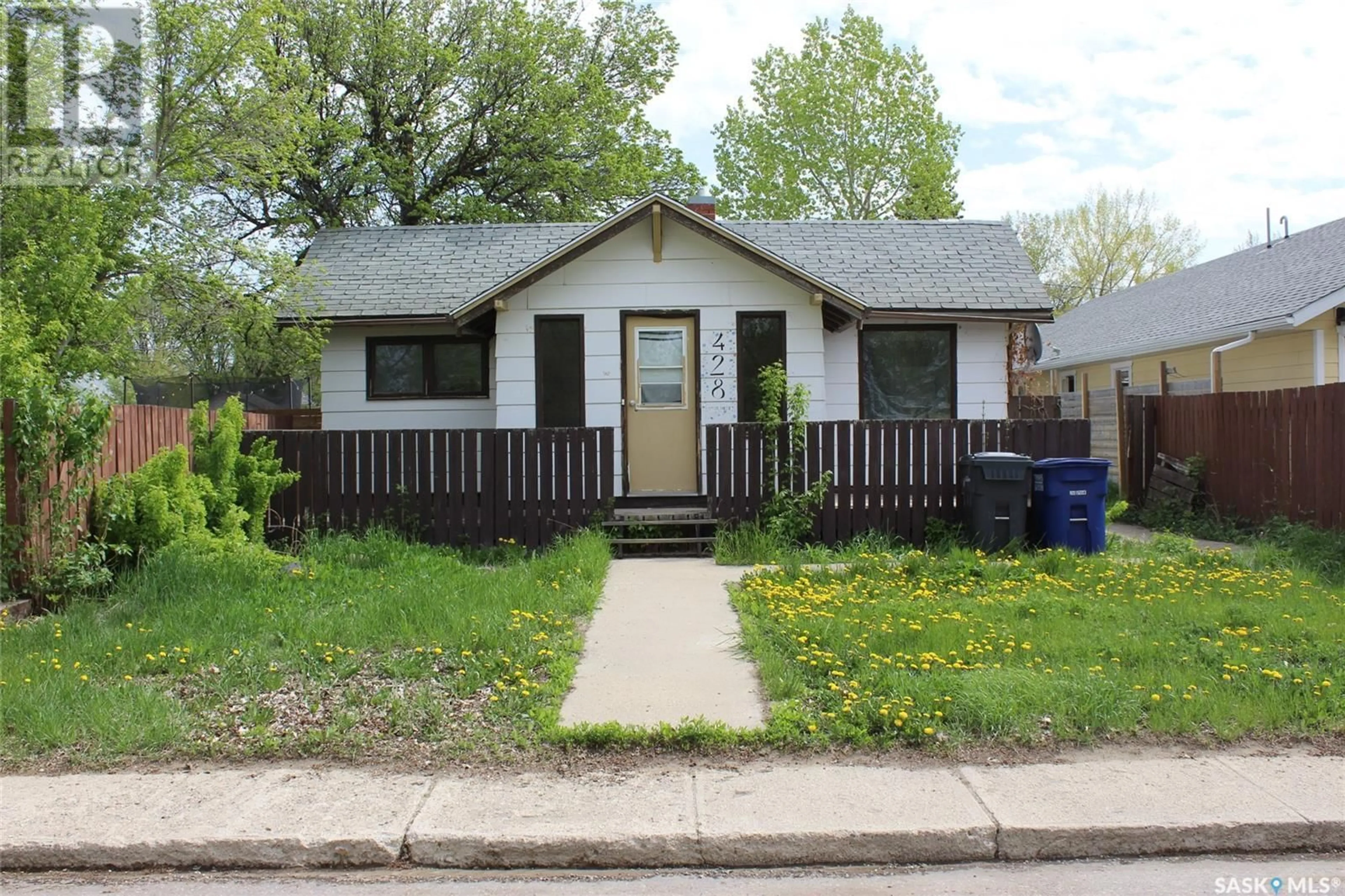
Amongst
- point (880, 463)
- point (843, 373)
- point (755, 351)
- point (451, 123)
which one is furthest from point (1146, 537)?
point (451, 123)

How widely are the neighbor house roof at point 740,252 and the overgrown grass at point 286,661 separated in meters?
5.06

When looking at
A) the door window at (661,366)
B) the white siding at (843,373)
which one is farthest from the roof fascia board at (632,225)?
the white siding at (843,373)

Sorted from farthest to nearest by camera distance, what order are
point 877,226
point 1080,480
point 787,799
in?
point 877,226
point 1080,480
point 787,799

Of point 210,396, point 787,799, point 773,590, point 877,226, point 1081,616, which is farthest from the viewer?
point 210,396

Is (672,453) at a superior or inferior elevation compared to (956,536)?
superior

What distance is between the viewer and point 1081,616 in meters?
7.49

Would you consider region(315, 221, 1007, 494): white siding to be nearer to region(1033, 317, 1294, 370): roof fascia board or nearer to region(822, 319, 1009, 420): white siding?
region(822, 319, 1009, 420): white siding

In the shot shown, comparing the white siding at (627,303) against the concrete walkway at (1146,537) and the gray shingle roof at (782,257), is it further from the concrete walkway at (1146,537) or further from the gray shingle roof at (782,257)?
the concrete walkway at (1146,537)

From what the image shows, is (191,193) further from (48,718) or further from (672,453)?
(48,718)

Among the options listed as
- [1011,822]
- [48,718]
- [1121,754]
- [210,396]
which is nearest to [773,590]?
[1121,754]

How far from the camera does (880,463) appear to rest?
1168 cm

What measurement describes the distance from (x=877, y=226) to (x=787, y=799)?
13.5 m

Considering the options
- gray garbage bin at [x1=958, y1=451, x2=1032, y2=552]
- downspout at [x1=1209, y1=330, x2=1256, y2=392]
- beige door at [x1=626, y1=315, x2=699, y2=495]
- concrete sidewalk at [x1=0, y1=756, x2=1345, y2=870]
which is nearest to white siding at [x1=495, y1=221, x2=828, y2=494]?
beige door at [x1=626, y1=315, x2=699, y2=495]

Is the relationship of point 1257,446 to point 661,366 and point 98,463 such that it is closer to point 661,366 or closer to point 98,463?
point 661,366
